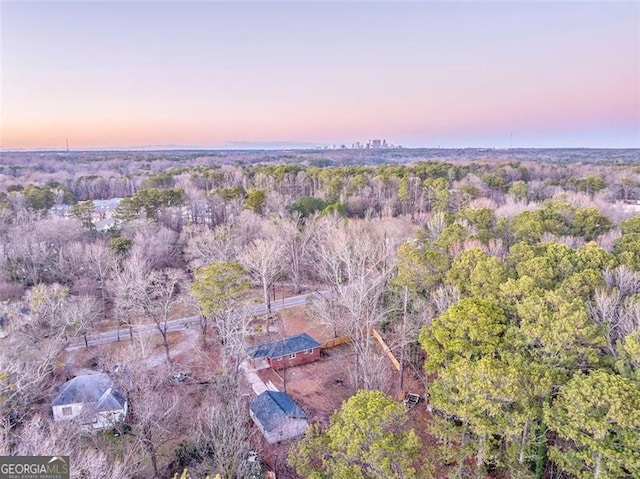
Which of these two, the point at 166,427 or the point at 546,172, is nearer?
the point at 166,427

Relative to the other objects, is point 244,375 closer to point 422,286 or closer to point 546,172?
point 422,286

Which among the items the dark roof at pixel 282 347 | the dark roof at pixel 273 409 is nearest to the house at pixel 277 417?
the dark roof at pixel 273 409

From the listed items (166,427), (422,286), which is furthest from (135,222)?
(422,286)

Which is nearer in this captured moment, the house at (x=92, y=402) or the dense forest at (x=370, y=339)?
the dense forest at (x=370, y=339)

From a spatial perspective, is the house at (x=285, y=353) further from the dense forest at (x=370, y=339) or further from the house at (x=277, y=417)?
the house at (x=277, y=417)

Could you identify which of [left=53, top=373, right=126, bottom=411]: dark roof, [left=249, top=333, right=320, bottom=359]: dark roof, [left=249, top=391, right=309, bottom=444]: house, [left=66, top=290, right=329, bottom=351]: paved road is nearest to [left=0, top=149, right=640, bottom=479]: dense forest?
[left=66, top=290, right=329, bottom=351]: paved road

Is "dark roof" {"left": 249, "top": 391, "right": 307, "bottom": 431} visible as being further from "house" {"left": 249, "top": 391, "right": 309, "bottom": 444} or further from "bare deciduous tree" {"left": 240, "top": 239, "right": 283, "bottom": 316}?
"bare deciduous tree" {"left": 240, "top": 239, "right": 283, "bottom": 316}
